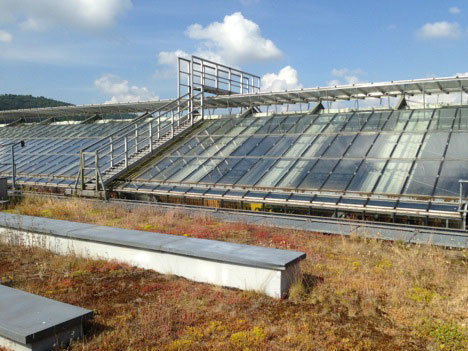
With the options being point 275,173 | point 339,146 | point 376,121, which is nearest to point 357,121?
point 376,121

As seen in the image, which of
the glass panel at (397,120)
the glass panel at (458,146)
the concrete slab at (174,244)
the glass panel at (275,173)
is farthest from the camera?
the glass panel at (397,120)

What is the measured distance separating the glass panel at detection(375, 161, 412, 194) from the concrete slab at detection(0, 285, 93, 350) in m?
11.1

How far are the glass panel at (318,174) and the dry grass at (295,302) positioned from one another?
15.6ft

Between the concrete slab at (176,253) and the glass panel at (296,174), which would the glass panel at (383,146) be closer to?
the glass panel at (296,174)

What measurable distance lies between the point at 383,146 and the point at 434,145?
1.92 metres

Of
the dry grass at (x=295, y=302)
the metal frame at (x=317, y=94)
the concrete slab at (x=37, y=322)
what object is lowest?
the dry grass at (x=295, y=302)

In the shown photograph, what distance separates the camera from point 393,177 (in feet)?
47.5

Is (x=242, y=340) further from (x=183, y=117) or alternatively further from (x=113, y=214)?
(x=183, y=117)

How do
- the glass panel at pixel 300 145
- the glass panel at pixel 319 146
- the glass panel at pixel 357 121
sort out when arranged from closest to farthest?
the glass panel at pixel 319 146, the glass panel at pixel 300 145, the glass panel at pixel 357 121


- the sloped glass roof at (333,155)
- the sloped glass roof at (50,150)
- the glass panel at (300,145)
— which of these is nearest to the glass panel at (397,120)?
the sloped glass roof at (333,155)

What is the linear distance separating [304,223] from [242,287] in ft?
19.9

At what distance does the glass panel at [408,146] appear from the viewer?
15.7 m

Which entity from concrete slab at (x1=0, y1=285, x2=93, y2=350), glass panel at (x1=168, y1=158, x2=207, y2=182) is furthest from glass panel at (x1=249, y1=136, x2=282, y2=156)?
concrete slab at (x1=0, y1=285, x2=93, y2=350)

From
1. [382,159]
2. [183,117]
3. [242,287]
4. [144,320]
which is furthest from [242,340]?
[183,117]
